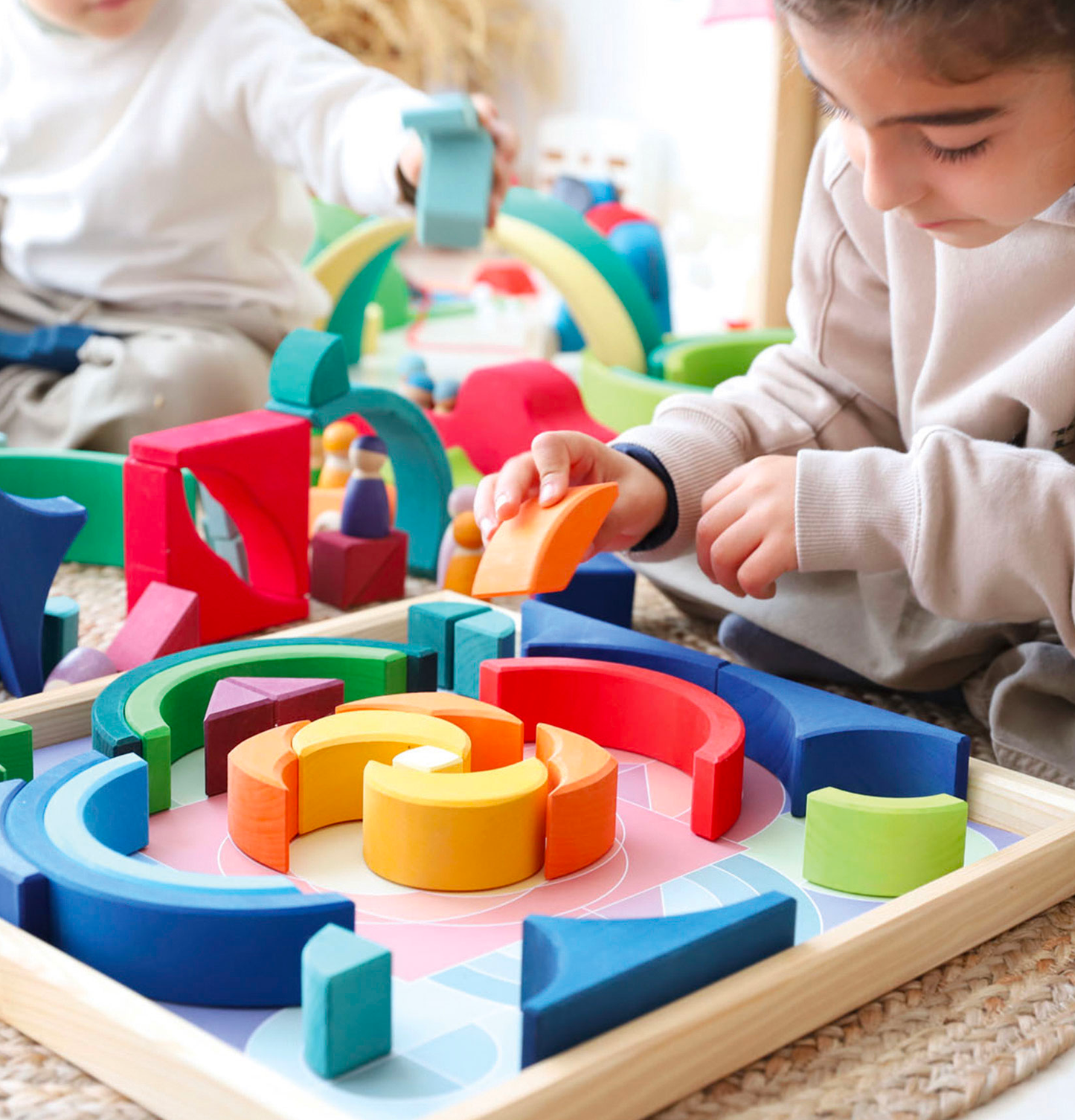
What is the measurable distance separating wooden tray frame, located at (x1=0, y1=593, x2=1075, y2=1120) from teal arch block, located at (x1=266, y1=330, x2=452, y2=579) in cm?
51

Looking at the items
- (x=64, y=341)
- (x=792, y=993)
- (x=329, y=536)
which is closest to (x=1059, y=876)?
(x=792, y=993)

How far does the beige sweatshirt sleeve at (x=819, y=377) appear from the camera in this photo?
83 cm

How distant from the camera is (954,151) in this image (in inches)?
22.3

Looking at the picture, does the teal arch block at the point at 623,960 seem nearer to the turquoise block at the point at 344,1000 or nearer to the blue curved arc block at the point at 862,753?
the turquoise block at the point at 344,1000

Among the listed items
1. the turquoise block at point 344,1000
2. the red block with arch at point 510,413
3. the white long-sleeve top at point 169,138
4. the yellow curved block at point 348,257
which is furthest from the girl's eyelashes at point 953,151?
the yellow curved block at point 348,257

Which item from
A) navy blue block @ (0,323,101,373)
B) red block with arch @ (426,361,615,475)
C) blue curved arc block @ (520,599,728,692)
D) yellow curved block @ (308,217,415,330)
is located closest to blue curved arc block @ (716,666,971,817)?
blue curved arc block @ (520,599,728,692)

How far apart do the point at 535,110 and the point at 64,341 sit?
1.70m

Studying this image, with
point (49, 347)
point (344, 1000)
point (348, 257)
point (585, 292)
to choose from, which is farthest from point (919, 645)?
point (348, 257)

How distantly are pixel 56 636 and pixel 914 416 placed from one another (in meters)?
0.52

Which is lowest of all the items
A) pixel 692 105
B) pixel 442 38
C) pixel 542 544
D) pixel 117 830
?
pixel 117 830

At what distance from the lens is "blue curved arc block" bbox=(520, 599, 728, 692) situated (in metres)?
0.73

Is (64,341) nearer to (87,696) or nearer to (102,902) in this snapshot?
(87,696)

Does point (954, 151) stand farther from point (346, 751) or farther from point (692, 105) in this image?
point (692, 105)

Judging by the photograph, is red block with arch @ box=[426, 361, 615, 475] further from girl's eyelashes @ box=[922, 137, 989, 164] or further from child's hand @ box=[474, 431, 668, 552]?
girl's eyelashes @ box=[922, 137, 989, 164]
